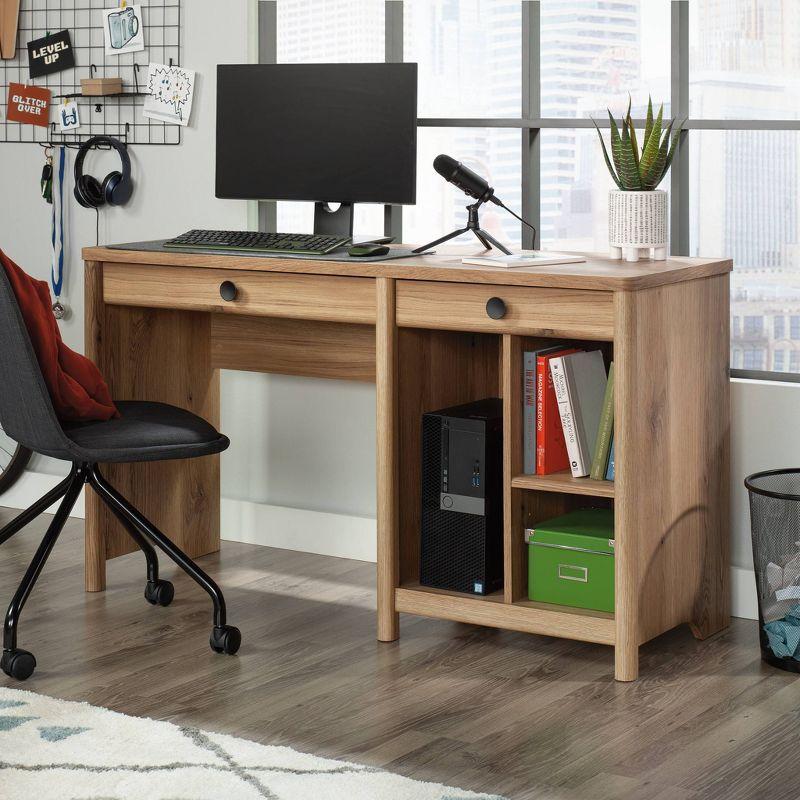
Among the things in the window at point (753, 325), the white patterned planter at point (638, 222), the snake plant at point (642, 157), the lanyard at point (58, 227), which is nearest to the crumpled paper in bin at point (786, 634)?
the window at point (753, 325)

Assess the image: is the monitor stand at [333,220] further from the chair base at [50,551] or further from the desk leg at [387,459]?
the chair base at [50,551]

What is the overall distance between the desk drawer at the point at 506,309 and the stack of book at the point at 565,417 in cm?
13

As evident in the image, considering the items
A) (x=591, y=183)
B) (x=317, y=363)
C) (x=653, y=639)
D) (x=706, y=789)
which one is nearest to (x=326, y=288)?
(x=317, y=363)

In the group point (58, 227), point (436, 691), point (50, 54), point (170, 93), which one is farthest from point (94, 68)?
point (436, 691)

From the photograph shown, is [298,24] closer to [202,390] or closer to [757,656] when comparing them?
[202,390]

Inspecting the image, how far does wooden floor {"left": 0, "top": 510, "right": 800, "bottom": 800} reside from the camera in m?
2.28

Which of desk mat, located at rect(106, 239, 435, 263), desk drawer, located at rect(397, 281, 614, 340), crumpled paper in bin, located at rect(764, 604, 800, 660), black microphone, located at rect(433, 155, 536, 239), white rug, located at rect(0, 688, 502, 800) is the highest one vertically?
black microphone, located at rect(433, 155, 536, 239)

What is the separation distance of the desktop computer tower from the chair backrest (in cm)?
76

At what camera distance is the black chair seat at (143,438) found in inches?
109

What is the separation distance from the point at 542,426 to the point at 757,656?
2.14ft

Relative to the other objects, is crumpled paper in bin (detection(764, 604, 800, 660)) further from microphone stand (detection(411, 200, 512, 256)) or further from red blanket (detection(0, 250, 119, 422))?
red blanket (detection(0, 250, 119, 422))

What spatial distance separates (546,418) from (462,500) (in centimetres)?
27

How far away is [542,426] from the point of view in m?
2.79

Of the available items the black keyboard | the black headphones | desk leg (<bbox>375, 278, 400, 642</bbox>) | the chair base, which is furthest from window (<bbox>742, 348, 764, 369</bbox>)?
the black headphones
